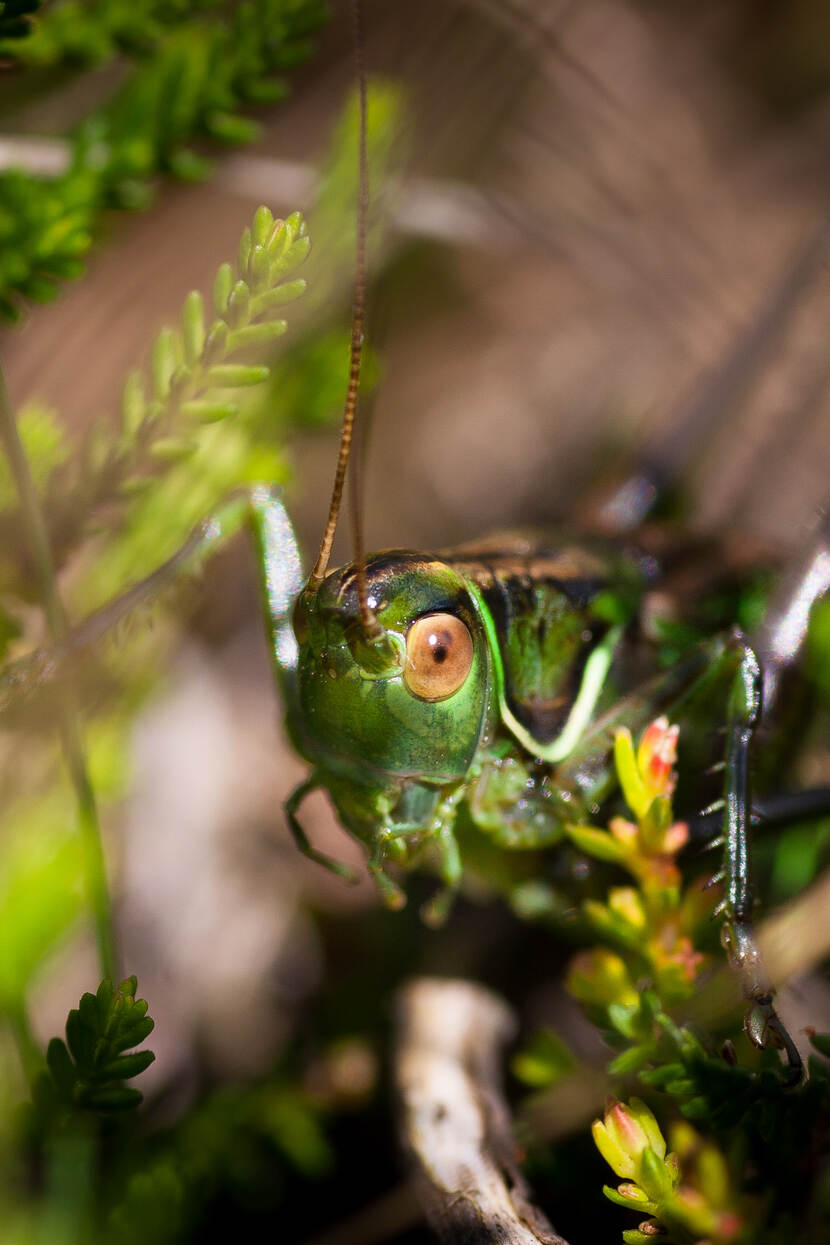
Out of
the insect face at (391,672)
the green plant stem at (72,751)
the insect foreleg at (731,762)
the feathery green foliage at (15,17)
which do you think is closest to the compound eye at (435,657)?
the insect face at (391,672)

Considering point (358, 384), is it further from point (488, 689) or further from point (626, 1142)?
point (626, 1142)

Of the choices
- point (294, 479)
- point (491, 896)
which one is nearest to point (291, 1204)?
point (491, 896)

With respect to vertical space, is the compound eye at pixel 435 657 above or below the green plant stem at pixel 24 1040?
above

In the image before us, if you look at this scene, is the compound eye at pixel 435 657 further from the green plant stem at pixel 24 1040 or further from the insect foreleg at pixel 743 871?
the green plant stem at pixel 24 1040

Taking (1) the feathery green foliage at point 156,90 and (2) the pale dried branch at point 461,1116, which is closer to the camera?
(2) the pale dried branch at point 461,1116

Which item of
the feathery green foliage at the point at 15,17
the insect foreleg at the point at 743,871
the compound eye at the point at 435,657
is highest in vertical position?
the feathery green foliage at the point at 15,17

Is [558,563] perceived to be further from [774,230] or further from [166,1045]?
[774,230]

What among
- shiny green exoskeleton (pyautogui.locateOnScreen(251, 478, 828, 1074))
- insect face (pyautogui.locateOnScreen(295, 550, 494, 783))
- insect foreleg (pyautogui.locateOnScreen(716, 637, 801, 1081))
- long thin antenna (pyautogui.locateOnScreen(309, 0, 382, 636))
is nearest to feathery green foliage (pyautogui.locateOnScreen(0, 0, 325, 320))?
long thin antenna (pyautogui.locateOnScreen(309, 0, 382, 636))

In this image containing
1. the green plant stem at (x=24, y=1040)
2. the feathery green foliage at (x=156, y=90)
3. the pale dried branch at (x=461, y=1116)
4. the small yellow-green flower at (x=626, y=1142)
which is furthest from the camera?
the feathery green foliage at (x=156, y=90)

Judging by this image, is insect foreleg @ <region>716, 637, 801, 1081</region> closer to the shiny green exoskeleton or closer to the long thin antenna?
the shiny green exoskeleton
